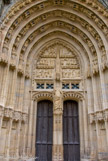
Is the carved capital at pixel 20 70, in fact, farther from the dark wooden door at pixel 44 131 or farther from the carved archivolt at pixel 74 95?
the carved archivolt at pixel 74 95

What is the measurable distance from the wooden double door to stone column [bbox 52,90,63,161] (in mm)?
629

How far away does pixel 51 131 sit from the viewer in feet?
32.0

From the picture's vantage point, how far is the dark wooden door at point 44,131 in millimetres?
9305

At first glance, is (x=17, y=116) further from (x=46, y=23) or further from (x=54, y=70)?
(x=46, y=23)

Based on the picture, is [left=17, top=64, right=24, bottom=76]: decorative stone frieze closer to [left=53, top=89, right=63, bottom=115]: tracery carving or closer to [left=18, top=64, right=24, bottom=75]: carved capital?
[left=18, top=64, right=24, bottom=75]: carved capital

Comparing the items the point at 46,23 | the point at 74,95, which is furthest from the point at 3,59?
the point at 74,95

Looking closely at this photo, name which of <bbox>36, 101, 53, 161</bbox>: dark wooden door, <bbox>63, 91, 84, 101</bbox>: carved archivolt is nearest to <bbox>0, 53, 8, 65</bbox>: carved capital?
<bbox>36, 101, 53, 161</bbox>: dark wooden door

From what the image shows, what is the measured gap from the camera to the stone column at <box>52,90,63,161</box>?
8.74m

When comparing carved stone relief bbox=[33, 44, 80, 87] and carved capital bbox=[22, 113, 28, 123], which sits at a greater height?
carved stone relief bbox=[33, 44, 80, 87]

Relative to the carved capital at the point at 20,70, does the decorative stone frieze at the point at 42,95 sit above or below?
below

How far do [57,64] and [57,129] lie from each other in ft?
13.7

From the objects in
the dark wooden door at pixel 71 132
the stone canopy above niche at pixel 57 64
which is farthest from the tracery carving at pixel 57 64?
the dark wooden door at pixel 71 132

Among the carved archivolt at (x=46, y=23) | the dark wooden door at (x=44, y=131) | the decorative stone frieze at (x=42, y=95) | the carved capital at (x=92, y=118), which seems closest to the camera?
the carved capital at (x=92, y=118)

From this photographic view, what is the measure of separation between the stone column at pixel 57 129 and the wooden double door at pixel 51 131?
2.06 feet
